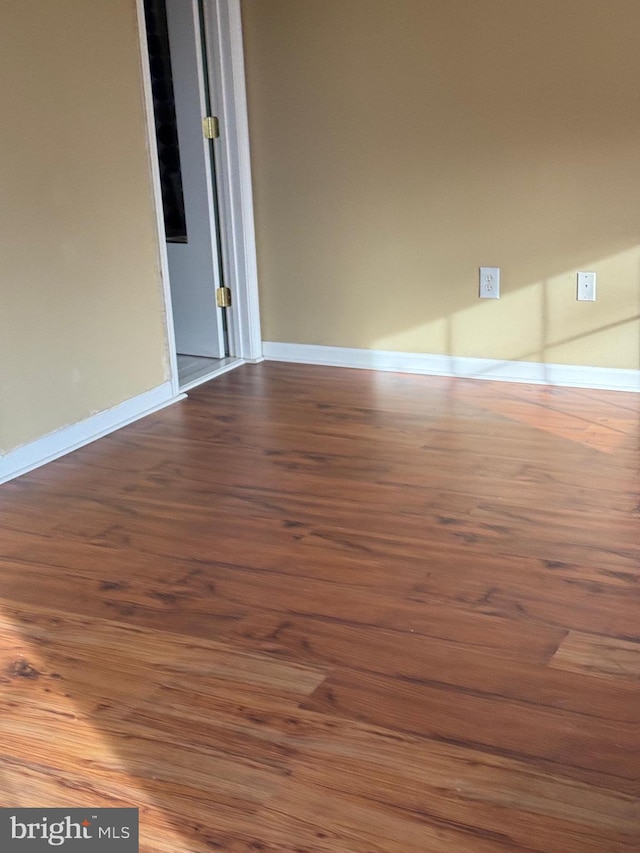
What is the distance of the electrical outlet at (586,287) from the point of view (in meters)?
3.71

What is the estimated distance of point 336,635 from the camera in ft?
6.86

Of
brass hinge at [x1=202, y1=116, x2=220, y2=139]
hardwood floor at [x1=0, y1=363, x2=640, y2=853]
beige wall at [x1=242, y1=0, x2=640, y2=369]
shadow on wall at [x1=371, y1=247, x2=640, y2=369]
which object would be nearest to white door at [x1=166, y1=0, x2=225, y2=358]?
brass hinge at [x1=202, y1=116, x2=220, y2=139]

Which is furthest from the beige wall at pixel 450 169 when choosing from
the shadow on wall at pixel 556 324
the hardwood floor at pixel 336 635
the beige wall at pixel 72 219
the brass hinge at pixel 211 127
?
the beige wall at pixel 72 219

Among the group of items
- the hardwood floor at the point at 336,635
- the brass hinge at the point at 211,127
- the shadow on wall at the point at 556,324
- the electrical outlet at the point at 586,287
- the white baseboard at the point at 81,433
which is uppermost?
the brass hinge at the point at 211,127

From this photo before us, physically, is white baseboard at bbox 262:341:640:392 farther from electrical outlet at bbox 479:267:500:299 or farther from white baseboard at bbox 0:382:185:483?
white baseboard at bbox 0:382:185:483

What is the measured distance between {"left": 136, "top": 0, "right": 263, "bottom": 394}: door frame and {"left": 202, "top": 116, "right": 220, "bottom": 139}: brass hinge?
2 centimetres

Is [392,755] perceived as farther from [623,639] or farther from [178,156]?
[178,156]

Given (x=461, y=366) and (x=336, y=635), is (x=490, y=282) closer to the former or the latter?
(x=461, y=366)

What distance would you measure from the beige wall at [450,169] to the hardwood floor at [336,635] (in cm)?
64

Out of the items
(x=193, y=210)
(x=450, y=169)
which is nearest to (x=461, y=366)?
(x=450, y=169)

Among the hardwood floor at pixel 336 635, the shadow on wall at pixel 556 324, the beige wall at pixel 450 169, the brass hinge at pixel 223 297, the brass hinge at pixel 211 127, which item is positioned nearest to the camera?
the hardwood floor at pixel 336 635

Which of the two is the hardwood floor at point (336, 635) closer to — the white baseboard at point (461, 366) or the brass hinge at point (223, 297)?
the white baseboard at point (461, 366)

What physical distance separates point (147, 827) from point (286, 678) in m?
0.47

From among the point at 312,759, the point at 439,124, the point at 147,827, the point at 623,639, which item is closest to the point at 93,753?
the point at 147,827
